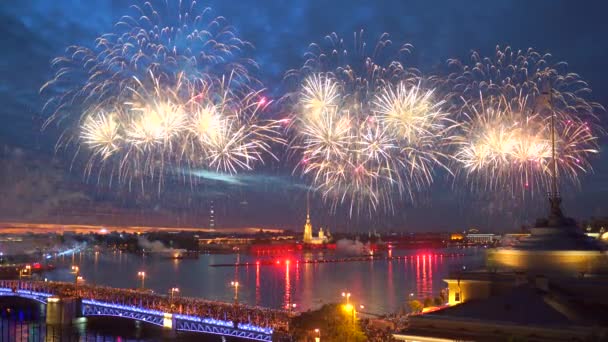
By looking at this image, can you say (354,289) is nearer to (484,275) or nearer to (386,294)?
(386,294)

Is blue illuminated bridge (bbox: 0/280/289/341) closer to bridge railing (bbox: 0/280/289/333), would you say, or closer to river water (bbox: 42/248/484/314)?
bridge railing (bbox: 0/280/289/333)

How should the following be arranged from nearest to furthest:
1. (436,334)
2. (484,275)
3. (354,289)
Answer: (436,334)
(484,275)
(354,289)

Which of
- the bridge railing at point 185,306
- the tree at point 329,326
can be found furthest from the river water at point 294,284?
the tree at point 329,326

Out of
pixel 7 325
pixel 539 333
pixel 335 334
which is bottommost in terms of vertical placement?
pixel 7 325

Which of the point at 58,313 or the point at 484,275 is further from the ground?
the point at 484,275

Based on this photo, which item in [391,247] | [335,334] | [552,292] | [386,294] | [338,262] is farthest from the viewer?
[391,247]

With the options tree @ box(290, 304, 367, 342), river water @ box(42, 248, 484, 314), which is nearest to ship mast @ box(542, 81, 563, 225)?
tree @ box(290, 304, 367, 342)

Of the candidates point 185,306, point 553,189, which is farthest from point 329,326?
point 185,306

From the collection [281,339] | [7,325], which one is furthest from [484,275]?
[7,325]
